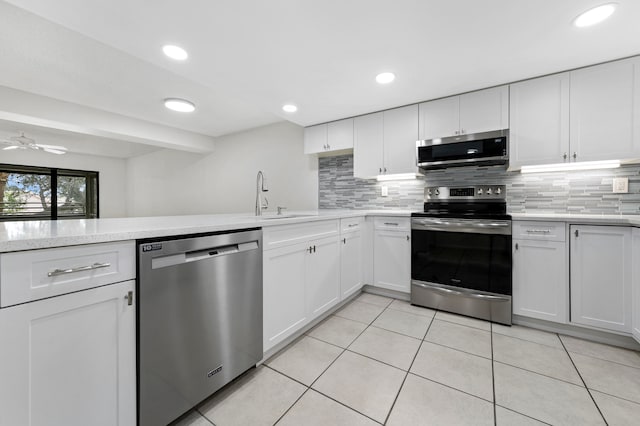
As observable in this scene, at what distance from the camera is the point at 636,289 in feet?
5.50

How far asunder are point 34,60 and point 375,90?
3252 millimetres

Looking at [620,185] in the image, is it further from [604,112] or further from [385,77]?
[385,77]

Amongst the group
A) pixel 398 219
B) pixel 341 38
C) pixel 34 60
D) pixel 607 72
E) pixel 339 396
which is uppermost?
pixel 34 60

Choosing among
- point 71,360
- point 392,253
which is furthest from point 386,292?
point 71,360

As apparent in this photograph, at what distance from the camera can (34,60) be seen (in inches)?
91.2

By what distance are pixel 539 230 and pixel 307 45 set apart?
236 centimetres

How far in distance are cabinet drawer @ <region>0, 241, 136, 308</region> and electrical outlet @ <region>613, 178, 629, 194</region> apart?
3.49 metres

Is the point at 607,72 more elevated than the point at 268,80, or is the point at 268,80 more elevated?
the point at 268,80

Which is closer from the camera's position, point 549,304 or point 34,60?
point 549,304

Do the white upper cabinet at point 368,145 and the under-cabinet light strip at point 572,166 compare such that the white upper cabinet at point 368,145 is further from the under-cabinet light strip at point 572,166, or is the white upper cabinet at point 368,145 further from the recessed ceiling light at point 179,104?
the recessed ceiling light at point 179,104

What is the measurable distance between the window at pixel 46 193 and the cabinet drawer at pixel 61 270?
7729mm

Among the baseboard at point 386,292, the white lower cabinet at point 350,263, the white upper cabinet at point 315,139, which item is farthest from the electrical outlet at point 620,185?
the white upper cabinet at point 315,139

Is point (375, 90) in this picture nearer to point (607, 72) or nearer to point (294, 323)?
point (607, 72)

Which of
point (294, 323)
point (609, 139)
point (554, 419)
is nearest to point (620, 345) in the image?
point (554, 419)
